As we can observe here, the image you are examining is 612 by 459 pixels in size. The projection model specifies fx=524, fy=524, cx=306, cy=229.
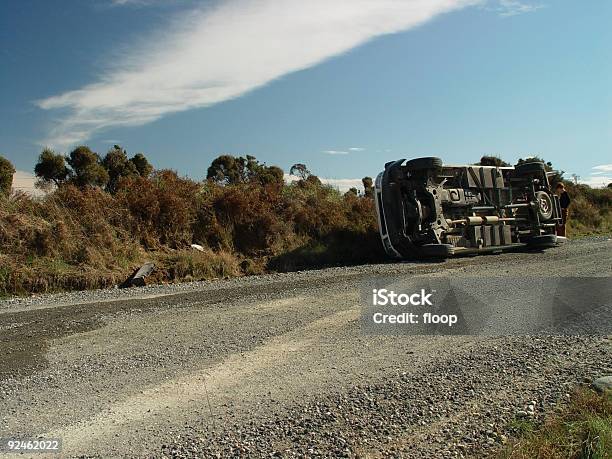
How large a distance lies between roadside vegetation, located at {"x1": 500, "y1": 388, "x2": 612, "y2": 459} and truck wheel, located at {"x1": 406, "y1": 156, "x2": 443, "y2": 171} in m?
8.95

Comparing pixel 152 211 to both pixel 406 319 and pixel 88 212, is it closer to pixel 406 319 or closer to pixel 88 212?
pixel 88 212

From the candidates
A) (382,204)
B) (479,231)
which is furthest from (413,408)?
(479,231)

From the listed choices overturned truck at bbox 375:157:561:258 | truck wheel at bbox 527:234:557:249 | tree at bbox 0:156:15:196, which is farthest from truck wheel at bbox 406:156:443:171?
tree at bbox 0:156:15:196

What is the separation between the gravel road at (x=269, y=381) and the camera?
10.7ft

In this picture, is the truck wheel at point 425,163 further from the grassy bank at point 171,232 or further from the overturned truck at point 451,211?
the grassy bank at point 171,232

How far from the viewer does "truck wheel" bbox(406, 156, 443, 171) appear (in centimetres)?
1220

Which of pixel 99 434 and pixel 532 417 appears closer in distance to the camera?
pixel 99 434

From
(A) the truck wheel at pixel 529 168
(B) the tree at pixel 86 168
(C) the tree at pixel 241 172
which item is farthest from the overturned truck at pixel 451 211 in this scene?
(B) the tree at pixel 86 168

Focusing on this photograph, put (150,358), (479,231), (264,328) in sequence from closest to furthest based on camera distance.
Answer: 1. (150,358)
2. (264,328)
3. (479,231)

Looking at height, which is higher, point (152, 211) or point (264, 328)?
point (152, 211)

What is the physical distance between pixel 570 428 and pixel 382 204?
9373mm

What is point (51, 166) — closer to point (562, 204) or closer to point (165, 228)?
point (165, 228)

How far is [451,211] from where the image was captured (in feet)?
42.4

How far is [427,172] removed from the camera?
1245cm
